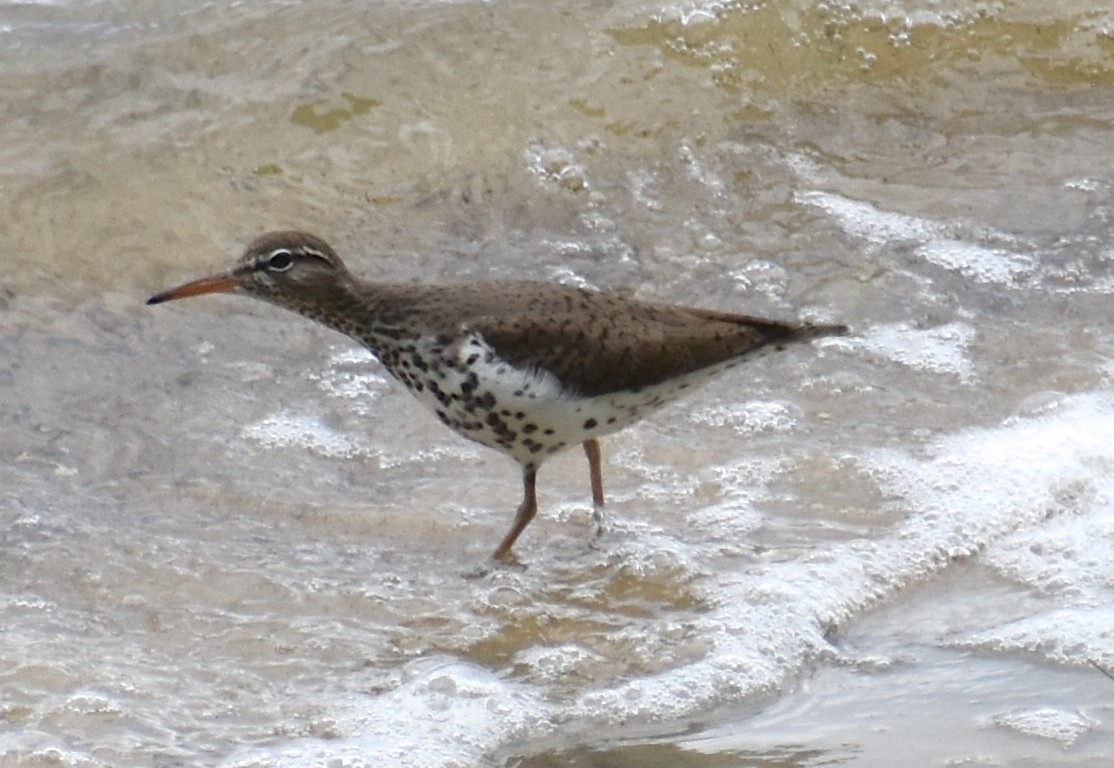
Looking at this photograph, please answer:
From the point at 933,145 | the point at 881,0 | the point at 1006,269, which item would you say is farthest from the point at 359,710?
the point at 881,0

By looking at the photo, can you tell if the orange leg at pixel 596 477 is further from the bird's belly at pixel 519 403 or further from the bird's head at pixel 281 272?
the bird's head at pixel 281 272

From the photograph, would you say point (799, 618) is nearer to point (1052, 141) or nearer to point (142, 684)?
point (142, 684)

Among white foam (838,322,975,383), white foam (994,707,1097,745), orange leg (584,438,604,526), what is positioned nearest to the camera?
white foam (994,707,1097,745)

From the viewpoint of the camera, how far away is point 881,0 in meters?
8.16

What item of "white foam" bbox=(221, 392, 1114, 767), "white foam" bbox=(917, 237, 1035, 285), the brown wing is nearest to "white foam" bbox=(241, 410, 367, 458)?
the brown wing

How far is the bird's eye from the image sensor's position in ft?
17.6

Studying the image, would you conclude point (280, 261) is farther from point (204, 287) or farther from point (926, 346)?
point (926, 346)

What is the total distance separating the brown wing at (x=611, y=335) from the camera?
5.11 metres

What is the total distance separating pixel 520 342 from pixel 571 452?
117cm

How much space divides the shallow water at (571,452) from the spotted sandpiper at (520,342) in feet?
1.45

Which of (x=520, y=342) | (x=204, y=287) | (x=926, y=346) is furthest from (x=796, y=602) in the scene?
(x=204, y=287)

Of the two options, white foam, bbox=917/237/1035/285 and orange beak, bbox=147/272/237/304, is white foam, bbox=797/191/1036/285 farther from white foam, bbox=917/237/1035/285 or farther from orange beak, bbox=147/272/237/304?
orange beak, bbox=147/272/237/304

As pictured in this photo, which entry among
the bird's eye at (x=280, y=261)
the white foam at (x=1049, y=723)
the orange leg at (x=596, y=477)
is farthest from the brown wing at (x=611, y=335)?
the white foam at (x=1049, y=723)

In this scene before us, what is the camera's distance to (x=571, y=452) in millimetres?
6191
